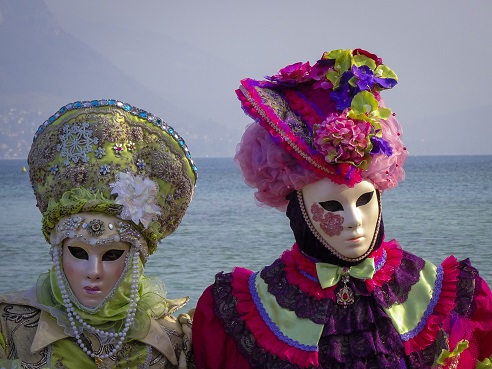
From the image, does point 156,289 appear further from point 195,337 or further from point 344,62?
point 344,62

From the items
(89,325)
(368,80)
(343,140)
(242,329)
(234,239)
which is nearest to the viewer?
(343,140)

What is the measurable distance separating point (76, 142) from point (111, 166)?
18 cm

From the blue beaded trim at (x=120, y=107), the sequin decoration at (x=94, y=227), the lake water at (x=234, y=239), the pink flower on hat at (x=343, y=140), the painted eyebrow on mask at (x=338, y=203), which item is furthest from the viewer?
the lake water at (x=234, y=239)

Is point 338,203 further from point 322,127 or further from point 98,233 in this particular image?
point 98,233

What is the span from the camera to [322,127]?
337cm

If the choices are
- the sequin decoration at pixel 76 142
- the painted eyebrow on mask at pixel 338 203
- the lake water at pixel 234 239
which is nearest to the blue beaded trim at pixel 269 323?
the painted eyebrow on mask at pixel 338 203

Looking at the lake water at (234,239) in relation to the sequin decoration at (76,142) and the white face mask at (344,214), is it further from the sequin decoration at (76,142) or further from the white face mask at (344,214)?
the white face mask at (344,214)

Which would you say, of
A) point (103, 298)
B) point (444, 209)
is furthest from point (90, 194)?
point (444, 209)

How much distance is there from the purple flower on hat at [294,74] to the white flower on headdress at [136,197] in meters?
0.70

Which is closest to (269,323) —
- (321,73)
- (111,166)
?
(111,166)

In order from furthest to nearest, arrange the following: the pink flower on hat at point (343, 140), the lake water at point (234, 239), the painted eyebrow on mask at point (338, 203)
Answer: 1. the lake water at point (234, 239)
2. the painted eyebrow on mask at point (338, 203)
3. the pink flower on hat at point (343, 140)

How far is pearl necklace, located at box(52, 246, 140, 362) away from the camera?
143 inches

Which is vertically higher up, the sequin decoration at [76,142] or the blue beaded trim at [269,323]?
the sequin decoration at [76,142]

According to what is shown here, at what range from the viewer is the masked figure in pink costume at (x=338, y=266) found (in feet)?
11.1
